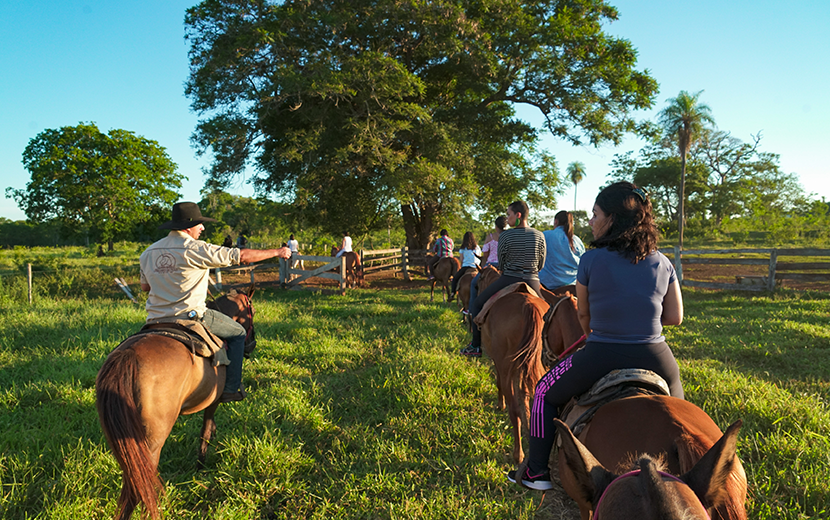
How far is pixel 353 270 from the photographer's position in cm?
1586

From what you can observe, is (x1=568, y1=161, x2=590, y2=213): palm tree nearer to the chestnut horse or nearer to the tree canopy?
the tree canopy

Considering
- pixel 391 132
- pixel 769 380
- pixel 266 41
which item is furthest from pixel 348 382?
pixel 266 41

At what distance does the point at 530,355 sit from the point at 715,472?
2763mm

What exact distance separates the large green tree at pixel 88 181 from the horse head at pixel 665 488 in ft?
136

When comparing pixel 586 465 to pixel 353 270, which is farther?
pixel 353 270

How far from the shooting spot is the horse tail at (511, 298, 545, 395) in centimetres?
398

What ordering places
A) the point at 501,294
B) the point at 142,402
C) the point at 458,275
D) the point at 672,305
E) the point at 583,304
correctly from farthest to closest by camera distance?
the point at 458,275, the point at 501,294, the point at 142,402, the point at 583,304, the point at 672,305

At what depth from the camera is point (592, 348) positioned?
7.40ft

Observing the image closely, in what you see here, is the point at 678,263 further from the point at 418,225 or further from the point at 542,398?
the point at 542,398

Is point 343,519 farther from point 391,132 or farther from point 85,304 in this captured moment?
point 391,132

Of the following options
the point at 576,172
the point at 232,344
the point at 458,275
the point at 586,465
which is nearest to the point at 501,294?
the point at 232,344

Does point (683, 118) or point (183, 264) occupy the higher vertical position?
point (683, 118)

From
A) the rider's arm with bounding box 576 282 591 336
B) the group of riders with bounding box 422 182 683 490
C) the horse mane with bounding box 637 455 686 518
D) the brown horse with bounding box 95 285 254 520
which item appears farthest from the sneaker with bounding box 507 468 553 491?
the brown horse with bounding box 95 285 254 520

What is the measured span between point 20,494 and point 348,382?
3239mm
